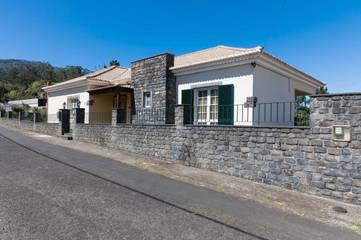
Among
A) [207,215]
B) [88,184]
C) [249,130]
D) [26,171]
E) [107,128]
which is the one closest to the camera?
[207,215]

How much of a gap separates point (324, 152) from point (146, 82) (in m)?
10.8

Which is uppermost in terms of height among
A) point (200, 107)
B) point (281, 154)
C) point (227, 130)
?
point (200, 107)

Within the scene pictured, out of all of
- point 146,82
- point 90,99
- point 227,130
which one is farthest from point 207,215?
point 90,99

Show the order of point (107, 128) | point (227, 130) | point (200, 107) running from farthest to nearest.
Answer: point (107, 128) → point (200, 107) → point (227, 130)

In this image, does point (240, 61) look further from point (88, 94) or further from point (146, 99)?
point (88, 94)

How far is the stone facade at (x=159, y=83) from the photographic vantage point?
48.3ft

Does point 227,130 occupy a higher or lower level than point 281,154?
higher

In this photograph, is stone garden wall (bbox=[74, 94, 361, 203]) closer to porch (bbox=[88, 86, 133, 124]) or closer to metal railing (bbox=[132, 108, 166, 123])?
metal railing (bbox=[132, 108, 166, 123])

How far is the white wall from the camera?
65.8 ft

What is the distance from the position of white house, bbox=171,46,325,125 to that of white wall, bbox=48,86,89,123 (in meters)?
8.37

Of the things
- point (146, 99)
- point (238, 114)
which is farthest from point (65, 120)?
point (238, 114)

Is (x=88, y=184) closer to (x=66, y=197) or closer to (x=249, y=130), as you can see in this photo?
(x=66, y=197)

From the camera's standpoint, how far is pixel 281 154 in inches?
327

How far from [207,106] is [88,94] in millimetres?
10238
